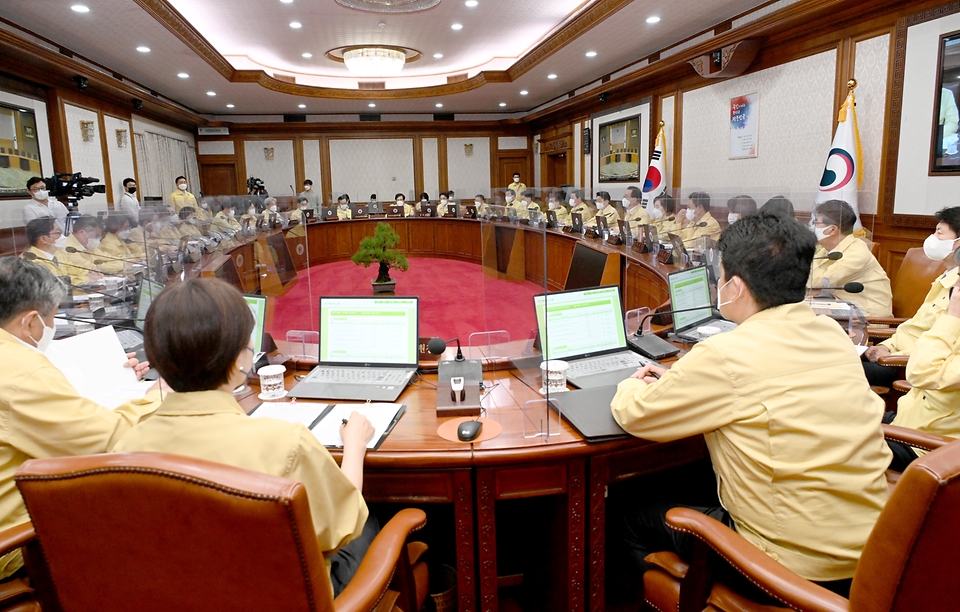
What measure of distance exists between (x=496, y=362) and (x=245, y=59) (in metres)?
8.32

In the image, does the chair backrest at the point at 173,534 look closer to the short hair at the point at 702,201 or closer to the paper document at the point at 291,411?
the paper document at the point at 291,411

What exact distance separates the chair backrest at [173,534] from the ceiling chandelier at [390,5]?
608 cm

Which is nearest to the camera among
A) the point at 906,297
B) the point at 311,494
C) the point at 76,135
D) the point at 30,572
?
the point at 311,494

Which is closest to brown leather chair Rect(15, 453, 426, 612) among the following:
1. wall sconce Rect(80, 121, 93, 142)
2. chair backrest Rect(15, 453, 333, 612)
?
Result: chair backrest Rect(15, 453, 333, 612)

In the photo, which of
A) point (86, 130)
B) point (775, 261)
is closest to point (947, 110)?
point (775, 261)

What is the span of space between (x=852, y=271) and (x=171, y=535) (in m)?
3.68

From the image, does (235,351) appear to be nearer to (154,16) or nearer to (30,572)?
(30,572)

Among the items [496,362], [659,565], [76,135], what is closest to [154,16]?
[76,135]

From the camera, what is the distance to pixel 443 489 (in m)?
1.54

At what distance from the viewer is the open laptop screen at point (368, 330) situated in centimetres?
214

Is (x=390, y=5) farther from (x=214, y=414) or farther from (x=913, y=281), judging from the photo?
(x=214, y=414)

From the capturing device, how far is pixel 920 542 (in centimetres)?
87

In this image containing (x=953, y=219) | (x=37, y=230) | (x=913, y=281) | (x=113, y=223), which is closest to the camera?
(x=953, y=219)

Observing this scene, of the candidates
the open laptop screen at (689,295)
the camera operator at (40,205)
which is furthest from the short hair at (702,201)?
the camera operator at (40,205)
